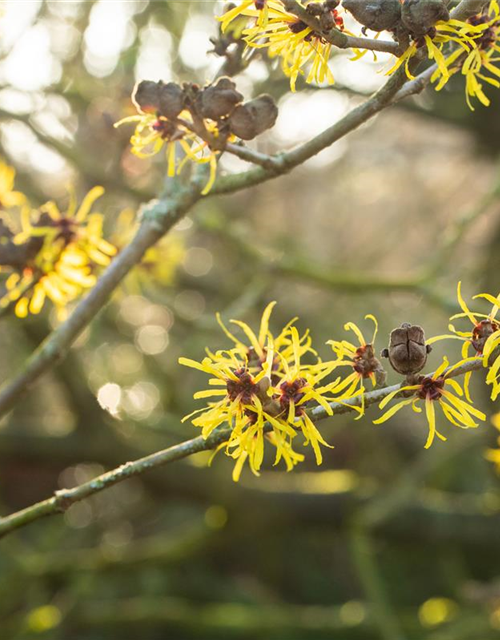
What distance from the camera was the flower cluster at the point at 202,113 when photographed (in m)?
1.48

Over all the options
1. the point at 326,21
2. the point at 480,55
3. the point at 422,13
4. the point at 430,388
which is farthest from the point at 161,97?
the point at 430,388

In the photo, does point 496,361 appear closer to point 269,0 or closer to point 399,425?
point 269,0

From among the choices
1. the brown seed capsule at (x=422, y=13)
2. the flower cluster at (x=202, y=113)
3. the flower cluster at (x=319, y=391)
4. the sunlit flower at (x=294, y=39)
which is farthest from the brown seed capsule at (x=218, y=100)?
the flower cluster at (x=319, y=391)

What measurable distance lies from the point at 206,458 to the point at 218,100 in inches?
106

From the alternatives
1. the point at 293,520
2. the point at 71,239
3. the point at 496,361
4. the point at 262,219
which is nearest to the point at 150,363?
the point at 293,520

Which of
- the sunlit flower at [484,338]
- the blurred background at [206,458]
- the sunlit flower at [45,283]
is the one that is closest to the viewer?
the sunlit flower at [484,338]

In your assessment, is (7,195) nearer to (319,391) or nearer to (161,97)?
(161,97)

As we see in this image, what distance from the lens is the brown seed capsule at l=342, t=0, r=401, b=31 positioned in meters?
1.31

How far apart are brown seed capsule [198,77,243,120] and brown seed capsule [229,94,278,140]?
0.02m

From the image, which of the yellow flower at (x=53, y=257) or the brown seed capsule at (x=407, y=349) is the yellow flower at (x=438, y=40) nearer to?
the brown seed capsule at (x=407, y=349)

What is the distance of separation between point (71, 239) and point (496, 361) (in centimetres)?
129

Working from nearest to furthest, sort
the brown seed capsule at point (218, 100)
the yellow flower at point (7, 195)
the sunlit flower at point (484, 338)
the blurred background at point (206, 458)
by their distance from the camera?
the sunlit flower at point (484, 338), the brown seed capsule at point (218, 100), the yellow flower at point (7, 195), the blurred background at point (206, 458)

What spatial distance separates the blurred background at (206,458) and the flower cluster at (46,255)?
37 cm

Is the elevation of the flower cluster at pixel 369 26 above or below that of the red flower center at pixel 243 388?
above
